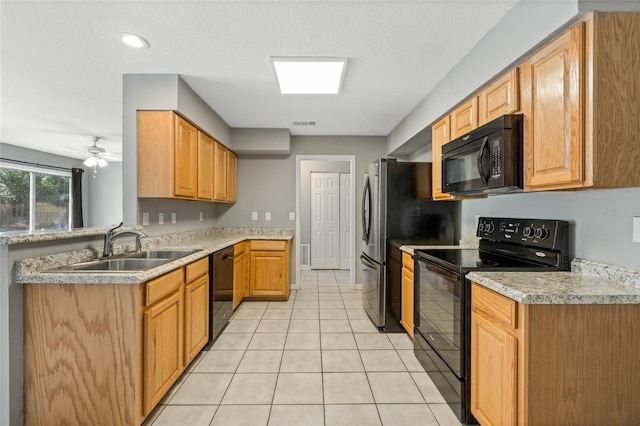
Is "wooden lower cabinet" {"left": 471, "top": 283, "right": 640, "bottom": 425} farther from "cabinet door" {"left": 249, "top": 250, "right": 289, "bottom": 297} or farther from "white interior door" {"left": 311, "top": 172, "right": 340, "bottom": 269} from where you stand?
"white interior door" {"left": 311, "top": 172, "right": 340, "bottom": 269}

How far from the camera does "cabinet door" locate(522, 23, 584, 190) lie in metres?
1.30

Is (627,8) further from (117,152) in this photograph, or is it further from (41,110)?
(117,152)

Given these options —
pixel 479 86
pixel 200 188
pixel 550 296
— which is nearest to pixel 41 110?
pixel 200 188

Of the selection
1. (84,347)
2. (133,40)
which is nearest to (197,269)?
(84,347)

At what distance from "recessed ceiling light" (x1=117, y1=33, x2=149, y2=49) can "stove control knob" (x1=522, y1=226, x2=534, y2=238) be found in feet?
9.13

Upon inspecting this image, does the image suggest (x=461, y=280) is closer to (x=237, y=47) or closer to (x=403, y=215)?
(x=403, y=215)

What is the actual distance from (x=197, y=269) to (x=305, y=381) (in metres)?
1.17

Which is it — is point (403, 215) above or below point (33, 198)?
below

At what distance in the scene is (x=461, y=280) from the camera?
1.74 metres

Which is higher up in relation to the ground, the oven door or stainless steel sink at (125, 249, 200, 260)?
stainless steel sink at (125, 249, 200, 260)

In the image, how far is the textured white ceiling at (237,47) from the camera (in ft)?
5.72

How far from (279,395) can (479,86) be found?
2.46 meters

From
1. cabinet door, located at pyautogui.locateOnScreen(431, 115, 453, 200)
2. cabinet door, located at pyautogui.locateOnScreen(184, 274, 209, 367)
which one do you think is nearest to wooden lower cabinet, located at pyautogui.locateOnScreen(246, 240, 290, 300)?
cabinet door, located at pyautogui.locateOnScreen(184, 274, 209, 367)

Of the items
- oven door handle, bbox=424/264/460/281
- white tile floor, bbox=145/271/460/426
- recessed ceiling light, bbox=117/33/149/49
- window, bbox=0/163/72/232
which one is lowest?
white tile floor, bbox=145/271/460/426
